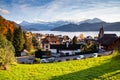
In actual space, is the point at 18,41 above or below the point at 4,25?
below

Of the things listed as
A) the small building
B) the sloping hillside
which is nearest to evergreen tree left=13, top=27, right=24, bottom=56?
the sloping hillside

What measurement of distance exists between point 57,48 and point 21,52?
13.2 metres

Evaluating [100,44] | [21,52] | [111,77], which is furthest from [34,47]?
[111,77]

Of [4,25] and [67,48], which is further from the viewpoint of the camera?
[67,48]

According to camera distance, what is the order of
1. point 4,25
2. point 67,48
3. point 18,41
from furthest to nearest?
point 67,48
point 4,25
point 18,41

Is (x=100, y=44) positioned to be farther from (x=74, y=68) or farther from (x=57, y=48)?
(x=74, y=68)

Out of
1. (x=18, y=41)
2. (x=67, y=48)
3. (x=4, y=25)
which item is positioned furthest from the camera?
(x=67, y=48)

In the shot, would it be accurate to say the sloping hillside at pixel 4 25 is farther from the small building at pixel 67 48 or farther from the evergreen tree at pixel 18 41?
the small building at pixel 67 48

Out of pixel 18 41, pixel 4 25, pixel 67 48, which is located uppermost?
pixel 4 25

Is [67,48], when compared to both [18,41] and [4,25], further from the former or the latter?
[4,25]

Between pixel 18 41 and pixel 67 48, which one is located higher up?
pixel 18 41

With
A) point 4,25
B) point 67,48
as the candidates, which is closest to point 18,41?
point 4,25

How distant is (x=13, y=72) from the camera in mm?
20031

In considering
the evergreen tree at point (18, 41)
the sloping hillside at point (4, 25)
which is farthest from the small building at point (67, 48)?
the sloping hillside at point (4, 25)
